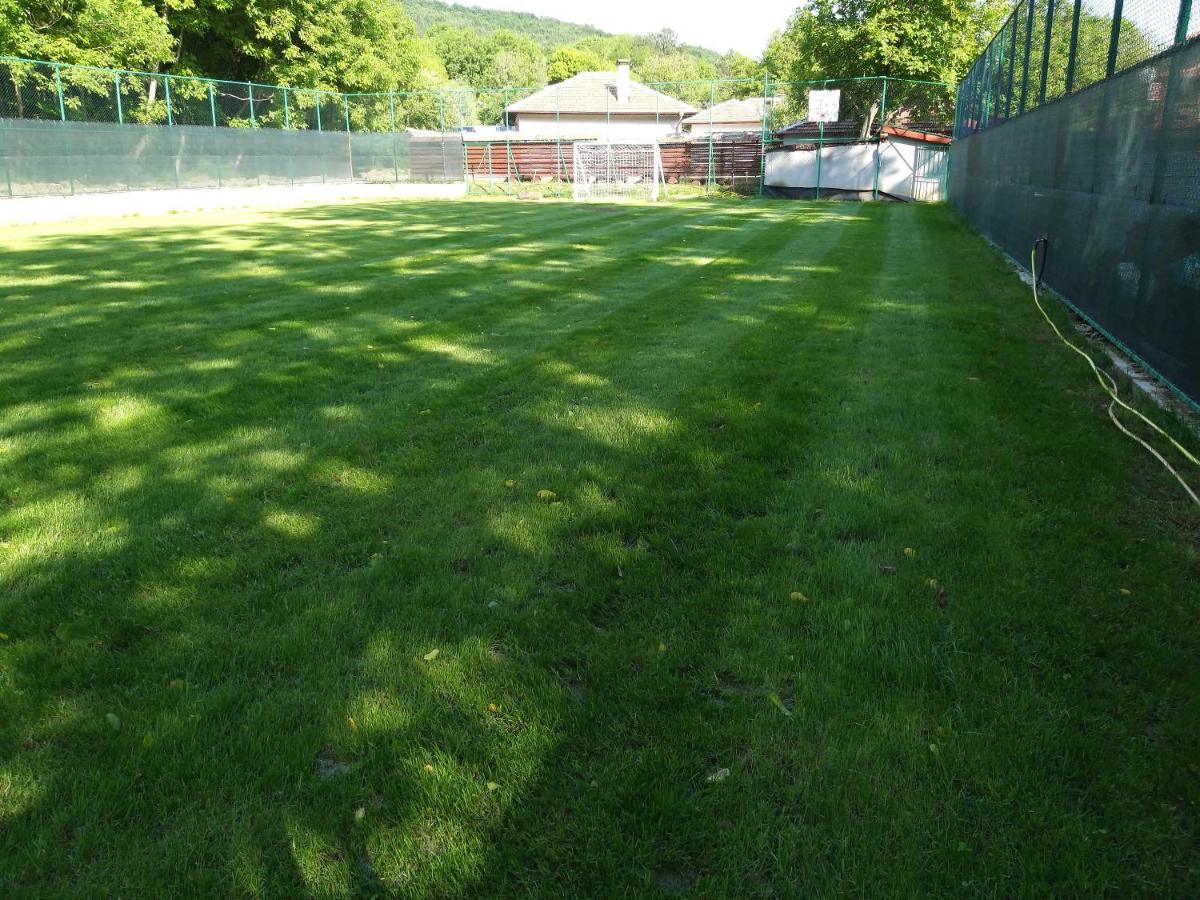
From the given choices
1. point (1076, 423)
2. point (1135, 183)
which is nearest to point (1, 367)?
point (1076, 423)

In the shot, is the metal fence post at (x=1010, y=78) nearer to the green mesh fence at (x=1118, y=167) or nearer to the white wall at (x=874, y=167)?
the green mesh fence at (x=1118, y=167)

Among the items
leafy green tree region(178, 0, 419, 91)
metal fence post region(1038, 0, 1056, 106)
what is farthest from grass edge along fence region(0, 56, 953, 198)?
metal fence post region(1038, 0, 1056, 106)

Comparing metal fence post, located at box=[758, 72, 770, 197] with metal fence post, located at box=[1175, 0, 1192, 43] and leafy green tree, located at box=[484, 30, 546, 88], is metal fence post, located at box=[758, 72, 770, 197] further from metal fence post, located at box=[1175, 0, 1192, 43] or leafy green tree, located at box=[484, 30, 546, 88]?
leafy green tree, located at box=[484, 30, 546, 88]

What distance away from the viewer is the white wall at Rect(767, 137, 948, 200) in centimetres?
2973

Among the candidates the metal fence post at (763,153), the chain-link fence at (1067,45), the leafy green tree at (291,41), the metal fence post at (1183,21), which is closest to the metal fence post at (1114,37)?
the chain-link fence at (1067,45)

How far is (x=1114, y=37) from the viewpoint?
7.13 metres

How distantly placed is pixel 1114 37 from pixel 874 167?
23.9 metres

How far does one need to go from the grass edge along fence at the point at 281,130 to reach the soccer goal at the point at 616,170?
1251mm

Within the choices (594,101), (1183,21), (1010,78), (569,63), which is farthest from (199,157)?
(569,63)

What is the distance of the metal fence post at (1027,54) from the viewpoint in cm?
1134

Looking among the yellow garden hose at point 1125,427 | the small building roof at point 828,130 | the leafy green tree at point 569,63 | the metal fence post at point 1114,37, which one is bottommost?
the yellow garden hose at point 1125,427

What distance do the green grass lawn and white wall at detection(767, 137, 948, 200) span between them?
25880 mm

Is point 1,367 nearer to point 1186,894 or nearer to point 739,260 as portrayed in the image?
point 1186,894

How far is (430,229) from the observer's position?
16.3 meters
